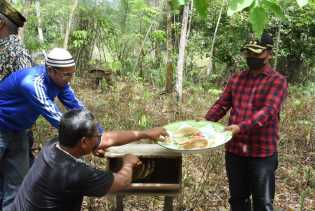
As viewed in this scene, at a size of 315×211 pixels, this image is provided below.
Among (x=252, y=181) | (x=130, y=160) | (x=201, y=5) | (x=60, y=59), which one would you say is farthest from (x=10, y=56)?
(x=201, y=5)

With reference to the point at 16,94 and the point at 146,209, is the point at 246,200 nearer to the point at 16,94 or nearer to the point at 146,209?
the point at 146,209

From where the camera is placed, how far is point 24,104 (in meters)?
3.26

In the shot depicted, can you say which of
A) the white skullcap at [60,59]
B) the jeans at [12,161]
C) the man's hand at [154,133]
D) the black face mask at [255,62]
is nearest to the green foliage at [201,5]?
the man's hand at [154,133]

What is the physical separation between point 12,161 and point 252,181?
76.1 inches

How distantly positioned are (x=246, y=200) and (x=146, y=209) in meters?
1.28

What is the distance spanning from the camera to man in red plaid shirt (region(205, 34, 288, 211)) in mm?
3148

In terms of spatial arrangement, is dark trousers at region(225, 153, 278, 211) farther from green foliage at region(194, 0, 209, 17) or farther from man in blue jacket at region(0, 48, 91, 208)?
green foliage at region(194, 0, 209, 17)

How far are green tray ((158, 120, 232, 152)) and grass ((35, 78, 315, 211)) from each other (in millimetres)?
1239

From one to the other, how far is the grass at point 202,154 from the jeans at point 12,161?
890 millimetres

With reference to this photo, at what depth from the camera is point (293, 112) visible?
6.68 metres

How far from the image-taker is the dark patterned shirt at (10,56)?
144 inches

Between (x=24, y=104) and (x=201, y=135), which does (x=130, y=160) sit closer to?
(x=201, y=135)

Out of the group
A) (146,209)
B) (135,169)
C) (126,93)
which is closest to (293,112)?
(126,93)

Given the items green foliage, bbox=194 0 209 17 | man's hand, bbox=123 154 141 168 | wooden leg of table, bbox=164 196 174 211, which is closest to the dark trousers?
wooden leg of table, bbox=164 196 174 211
